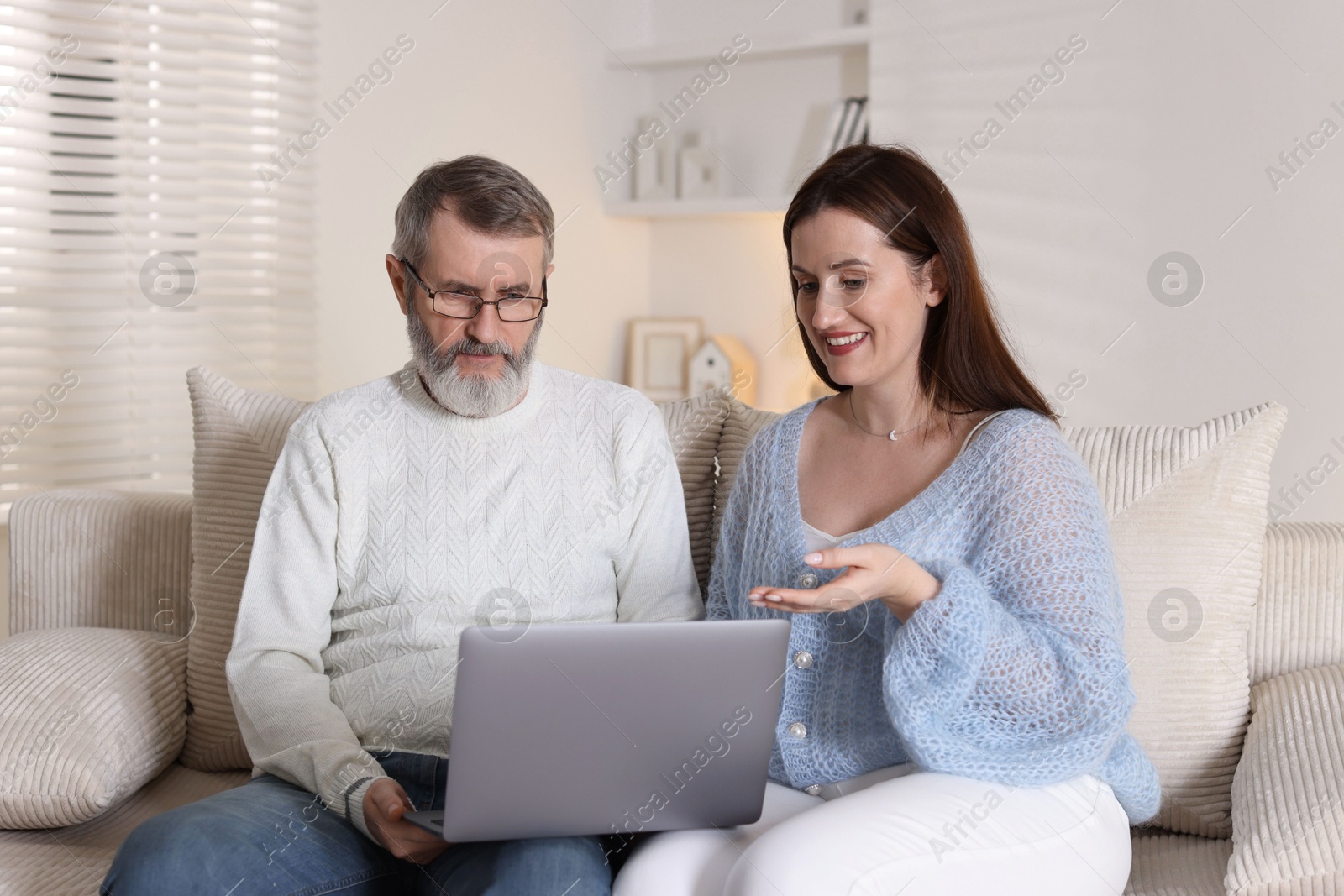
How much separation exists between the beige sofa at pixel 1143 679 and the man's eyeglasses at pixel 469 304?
376mm

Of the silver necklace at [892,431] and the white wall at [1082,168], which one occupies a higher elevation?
the white wall at [1082,168]

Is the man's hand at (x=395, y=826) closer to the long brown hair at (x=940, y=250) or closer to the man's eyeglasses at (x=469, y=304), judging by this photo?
the man's eyeglasses at (x=469, y=304)

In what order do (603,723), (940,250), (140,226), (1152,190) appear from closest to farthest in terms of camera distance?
(603,723), (940,250), (140,226), (1152,190)

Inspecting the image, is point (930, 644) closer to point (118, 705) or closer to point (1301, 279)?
point (118, 705)

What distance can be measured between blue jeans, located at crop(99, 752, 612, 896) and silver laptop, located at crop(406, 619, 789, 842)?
0.18 ft

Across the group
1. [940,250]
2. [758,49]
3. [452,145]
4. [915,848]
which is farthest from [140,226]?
[915,848]

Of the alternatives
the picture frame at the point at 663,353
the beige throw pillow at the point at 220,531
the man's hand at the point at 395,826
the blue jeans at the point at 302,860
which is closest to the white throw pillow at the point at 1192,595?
the blue jeans at the point at 302,860

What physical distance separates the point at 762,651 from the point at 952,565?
26 centimetres

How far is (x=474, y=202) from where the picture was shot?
1497mm

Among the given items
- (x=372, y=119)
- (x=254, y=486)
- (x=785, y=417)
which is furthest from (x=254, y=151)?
(x=785, y=417)

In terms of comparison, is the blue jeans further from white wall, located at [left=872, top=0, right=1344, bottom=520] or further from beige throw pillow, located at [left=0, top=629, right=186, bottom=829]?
white wall, located at [left=872, top=0, right=1344, bottom=520]

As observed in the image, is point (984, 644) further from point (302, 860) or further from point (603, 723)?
point (302, 860)

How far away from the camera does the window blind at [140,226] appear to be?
2.43 meters

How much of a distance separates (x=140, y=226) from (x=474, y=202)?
148cm
